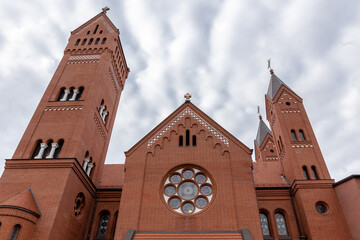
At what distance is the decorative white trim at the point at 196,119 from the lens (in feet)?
64.0

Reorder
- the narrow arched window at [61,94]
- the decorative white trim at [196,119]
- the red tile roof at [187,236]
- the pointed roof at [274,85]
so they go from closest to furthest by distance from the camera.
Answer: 1. the red tile roof at [187,236]
2. the decorative white trim at [196,119]
3. the narrow arched window at [61,94]
4. the pointed roof at [274,85]

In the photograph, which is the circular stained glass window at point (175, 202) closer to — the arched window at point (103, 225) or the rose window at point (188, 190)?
the rose window at point (188, 190)

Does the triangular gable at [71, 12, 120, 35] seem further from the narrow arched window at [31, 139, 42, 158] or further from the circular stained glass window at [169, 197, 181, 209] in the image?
the circular stained glass window at [169, 197, 181, 209]

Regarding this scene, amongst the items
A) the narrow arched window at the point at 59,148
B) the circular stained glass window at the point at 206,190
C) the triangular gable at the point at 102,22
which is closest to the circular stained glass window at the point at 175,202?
the circular stained glass window at the point at 206,190

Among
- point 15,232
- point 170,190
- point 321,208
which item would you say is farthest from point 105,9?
point 321,208

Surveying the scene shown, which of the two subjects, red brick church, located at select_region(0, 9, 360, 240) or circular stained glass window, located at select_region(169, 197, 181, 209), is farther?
circular stained glass window, located at select_region(169, 197, 181, 209)

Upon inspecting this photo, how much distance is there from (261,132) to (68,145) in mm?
31677

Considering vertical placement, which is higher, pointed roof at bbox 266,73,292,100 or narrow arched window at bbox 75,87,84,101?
pointed roof at bbox 266,73,292,100

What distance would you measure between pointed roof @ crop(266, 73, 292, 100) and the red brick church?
196 cm

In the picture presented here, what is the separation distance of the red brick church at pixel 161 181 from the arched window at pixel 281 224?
73 mm

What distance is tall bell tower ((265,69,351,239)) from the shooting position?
60.0ft

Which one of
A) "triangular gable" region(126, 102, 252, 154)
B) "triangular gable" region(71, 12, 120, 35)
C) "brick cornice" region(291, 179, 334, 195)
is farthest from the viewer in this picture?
"triangular gable" region(71, 12, 120, 35)

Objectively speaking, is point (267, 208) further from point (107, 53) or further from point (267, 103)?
point (107, 53)

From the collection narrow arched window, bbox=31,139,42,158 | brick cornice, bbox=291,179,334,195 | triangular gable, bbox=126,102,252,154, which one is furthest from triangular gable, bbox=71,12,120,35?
brick cornice, bbox=291,179,334,195
